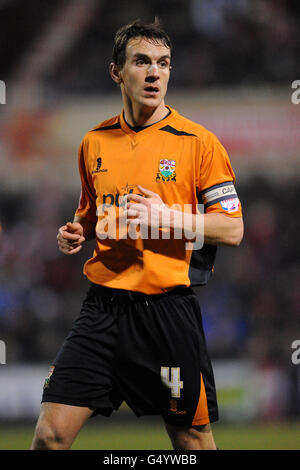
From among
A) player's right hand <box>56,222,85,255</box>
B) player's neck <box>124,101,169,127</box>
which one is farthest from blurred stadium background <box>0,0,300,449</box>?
player's neck <box>124,101,169,127</box>

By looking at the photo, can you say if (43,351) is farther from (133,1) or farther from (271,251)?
(133,1)

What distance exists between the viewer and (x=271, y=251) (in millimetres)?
8867

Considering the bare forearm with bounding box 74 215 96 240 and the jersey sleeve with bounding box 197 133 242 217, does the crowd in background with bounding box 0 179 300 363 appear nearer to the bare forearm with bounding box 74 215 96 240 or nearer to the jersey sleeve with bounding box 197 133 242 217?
the bare forearm with bounding box 74 215 96 240

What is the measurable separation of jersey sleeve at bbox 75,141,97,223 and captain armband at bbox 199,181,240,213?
713mm

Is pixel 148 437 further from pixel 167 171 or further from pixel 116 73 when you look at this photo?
pixel 116 73

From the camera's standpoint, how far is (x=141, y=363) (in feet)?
10.3

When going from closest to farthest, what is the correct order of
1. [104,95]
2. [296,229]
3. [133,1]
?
[296,229], [104,95], [133,1]

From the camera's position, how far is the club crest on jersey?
3.23 m

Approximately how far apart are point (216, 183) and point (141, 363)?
96cm

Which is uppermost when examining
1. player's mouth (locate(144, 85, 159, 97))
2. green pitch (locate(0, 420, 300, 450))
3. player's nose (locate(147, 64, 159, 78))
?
player's nose (locate(147, 64, 159, 78))

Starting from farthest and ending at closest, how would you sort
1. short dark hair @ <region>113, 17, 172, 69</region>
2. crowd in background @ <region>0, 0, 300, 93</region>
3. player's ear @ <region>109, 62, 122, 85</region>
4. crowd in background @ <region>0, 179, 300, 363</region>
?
crowd in background @ <region>0, 0, 300, 93</region>
crowd in background @ <region>0, 179, 300, 363</region>
player's ear @ <region>109, 62, 122, 85</region>
short dark hair @ <region>113, 17, 172, 69</region>

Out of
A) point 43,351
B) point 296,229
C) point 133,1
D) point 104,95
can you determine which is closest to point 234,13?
point 133,1

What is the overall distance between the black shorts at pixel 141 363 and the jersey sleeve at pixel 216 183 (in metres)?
0.49

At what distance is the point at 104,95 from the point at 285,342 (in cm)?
465
